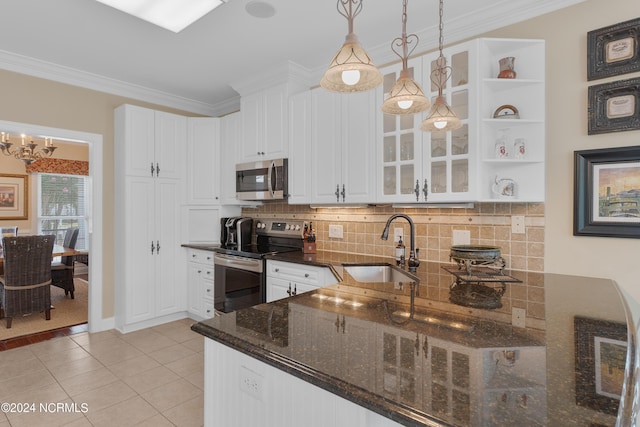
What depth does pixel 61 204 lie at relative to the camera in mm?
6465

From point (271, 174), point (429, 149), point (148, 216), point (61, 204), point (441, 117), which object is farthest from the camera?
point (61, 204)

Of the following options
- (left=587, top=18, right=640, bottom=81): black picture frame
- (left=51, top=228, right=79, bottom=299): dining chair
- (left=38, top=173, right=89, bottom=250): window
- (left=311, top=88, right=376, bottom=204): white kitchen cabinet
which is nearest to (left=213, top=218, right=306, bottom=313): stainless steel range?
(left=311, top=88, right=376, bottom=204): white kitchen cabinet

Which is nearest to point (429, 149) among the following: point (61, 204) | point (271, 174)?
point (271, 174)

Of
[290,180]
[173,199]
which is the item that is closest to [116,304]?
[173,199]

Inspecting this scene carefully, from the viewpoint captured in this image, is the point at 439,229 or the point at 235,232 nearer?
the point at 439,229

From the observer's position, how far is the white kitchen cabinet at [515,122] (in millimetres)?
2168

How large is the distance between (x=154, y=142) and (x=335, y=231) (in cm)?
231

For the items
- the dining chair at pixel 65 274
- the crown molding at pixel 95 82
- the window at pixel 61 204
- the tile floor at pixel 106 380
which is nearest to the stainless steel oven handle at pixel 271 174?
the crown molding at pixel 95 82

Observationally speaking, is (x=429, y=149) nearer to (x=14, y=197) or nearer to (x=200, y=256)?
(x=200, y=256)

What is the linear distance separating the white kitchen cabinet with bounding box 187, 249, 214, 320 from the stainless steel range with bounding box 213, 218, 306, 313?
167 millimetres

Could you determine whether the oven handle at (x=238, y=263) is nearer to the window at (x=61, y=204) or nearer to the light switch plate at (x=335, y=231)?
the light switch plate at (x=335, y=231)

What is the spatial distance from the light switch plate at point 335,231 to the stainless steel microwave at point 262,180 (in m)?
0.56

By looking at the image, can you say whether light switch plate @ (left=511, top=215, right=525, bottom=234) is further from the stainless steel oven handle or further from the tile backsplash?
the stainless steel oven handle

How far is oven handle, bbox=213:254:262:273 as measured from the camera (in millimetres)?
3086
